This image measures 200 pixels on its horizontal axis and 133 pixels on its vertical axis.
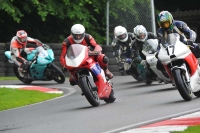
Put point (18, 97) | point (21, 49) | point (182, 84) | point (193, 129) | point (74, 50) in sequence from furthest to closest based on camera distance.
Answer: point (21, 49), point (18, 97), point (74, 50), point (182, 84), point (193, 129)

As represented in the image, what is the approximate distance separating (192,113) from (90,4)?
19033 mm

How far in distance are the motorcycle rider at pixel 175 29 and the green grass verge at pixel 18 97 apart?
3.49 meters

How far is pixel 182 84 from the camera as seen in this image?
1410 centimetres

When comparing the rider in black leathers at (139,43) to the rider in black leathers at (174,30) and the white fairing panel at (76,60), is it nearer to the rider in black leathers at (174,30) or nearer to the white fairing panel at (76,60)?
the rider in black leathers at (174,30)

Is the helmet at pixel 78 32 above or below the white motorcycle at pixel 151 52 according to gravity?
above

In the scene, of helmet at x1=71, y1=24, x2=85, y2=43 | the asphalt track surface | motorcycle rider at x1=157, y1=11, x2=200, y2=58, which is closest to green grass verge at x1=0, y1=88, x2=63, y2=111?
the asphalt track surface

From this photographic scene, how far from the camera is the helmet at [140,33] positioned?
824 inches

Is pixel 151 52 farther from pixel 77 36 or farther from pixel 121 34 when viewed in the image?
pixel 77 36

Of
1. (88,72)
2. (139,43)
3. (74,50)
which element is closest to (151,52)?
(139,43)

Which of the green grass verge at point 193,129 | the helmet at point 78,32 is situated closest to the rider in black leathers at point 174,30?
the helmet at point 78,32

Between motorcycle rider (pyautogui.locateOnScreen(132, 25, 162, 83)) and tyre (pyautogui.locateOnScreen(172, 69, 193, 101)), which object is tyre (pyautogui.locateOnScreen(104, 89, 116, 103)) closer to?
tyre (pyautogui.locateOnScreen(172, 69, 193, 101))

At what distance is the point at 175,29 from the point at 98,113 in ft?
9.97

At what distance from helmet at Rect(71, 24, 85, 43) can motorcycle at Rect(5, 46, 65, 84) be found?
7197 millimetres

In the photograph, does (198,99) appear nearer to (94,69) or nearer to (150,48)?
(94,69)
